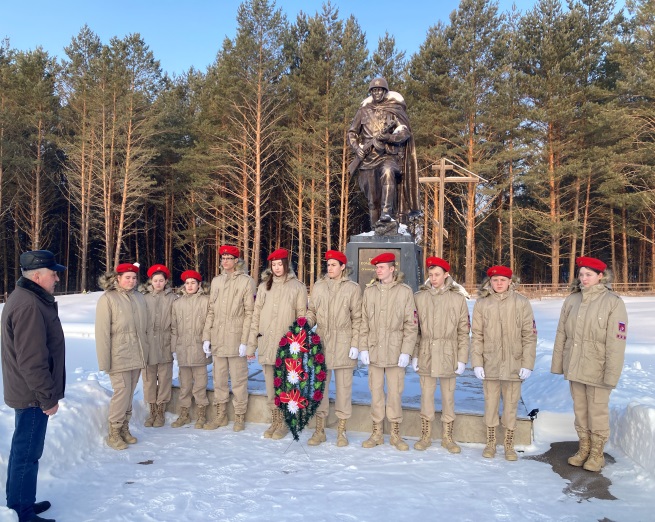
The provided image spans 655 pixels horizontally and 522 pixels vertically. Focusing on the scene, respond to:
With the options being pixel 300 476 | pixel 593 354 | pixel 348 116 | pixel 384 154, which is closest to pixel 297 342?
pixel 300 476

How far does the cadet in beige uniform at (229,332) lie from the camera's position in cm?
544

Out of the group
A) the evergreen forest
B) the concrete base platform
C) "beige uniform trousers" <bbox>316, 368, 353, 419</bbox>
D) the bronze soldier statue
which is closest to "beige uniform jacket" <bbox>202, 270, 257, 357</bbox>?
the concrete base platform

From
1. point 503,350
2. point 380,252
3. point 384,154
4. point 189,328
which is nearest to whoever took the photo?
point 503,350

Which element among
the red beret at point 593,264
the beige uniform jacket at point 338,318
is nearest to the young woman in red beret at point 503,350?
the red beret at point 593,264

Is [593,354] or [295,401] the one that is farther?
[295,401]

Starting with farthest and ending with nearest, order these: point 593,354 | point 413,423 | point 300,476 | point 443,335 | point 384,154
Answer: point 384,154 < point 413,423 < point 443,335 < point 593,354 < point 300,476

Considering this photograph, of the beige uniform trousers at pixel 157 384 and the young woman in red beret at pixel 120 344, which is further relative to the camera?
the beige uniform trousers at pixel 157 384

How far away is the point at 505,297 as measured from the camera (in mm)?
4750

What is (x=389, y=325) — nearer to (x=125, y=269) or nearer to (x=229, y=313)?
(x=229, y=313)

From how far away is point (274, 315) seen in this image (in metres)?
5.27

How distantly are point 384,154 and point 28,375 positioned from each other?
19.2 ft

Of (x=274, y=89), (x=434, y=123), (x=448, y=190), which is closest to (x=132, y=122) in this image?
(x=274, y=89)

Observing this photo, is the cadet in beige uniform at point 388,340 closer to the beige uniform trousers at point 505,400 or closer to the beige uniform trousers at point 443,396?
the beige uniform trousers at point 443,396

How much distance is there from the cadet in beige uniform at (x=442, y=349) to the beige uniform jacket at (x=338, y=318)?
0.67 meters
